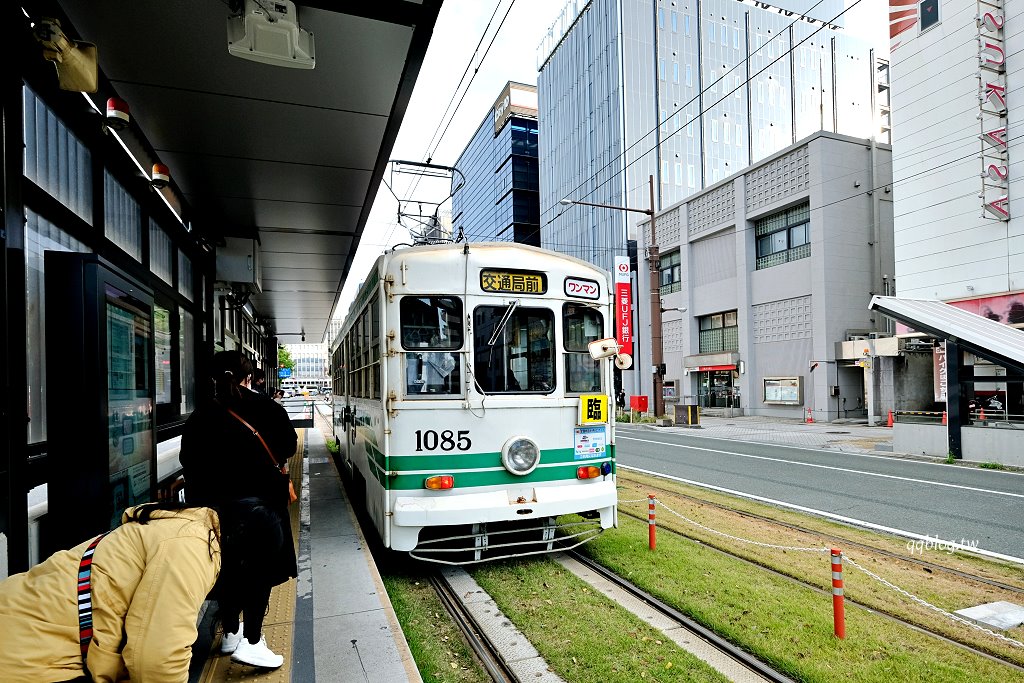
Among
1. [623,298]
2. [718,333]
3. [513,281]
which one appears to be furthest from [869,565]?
[718,333]

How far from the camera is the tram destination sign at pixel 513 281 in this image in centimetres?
550

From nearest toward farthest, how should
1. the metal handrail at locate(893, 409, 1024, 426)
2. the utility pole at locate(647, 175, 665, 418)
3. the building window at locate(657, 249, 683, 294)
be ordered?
the metal handrail at locate(893, 409, 1024, 426)
the utility pole at locate(647, 175, 665, 418)
the building window at locate(657, 249, 683, 294)

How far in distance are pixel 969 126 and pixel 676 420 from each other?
15.3 meters

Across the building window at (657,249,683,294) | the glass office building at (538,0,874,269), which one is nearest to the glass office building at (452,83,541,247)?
the glass office building at (538,0,874,269)

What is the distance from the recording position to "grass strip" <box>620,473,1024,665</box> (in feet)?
14.5

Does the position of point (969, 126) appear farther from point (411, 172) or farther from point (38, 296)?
point (38, 296)

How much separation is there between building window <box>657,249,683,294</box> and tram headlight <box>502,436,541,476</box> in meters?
32.7

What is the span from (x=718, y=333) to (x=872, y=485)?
2435 cm

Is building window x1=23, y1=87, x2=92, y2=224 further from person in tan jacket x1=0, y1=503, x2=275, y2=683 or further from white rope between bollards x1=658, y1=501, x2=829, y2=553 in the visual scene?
white rope between bollards x1=658, y1=501, x2=829, y2=553

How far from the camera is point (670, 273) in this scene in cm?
3759

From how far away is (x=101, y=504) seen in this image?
336 cm

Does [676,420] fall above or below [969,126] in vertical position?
below

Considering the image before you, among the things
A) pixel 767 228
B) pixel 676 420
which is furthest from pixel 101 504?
pixel 767 228

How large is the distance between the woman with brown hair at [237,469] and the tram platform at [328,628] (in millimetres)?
149
